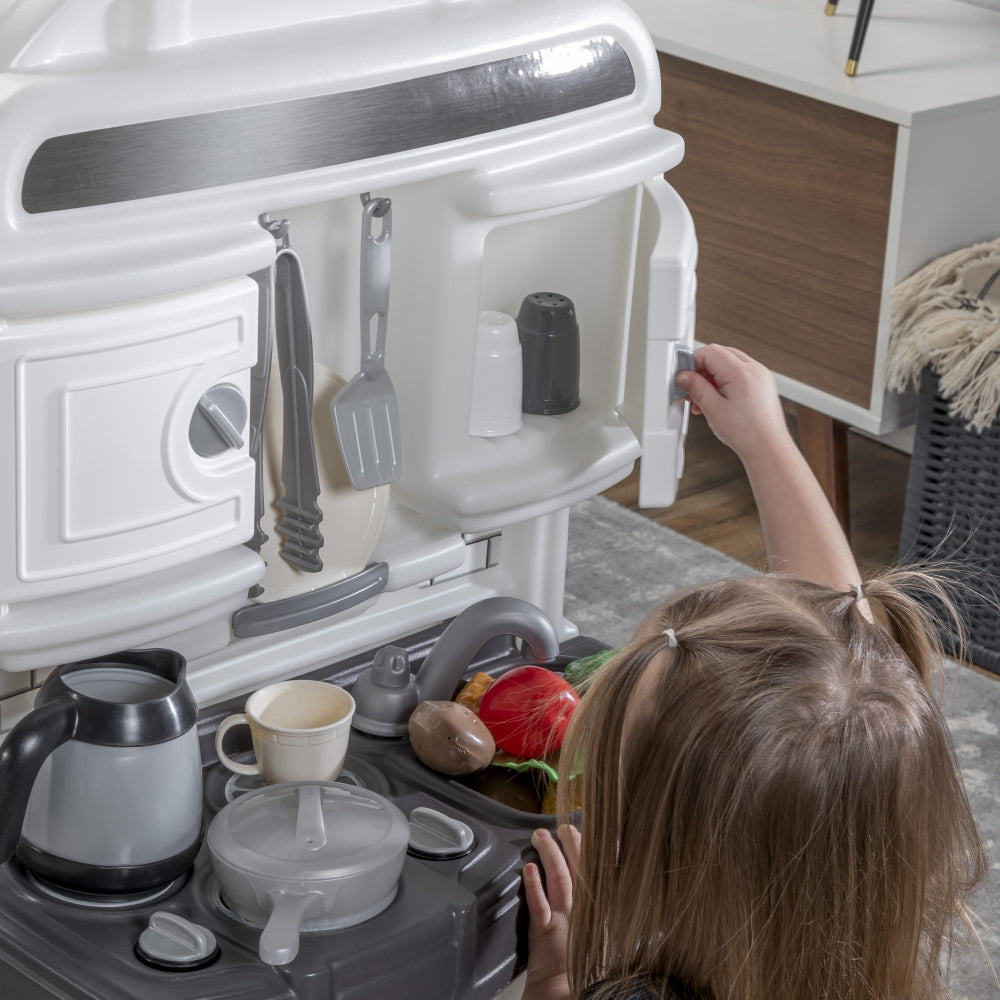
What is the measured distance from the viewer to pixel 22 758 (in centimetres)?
85

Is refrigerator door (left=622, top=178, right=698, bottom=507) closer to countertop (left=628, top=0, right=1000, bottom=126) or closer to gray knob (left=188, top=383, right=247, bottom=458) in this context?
gray knob (left=188, top=383, right=247, bottom=458)

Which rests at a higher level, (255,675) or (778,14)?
(778,14)

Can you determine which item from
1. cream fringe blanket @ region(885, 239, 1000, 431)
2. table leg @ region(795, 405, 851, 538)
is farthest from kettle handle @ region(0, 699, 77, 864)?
table leg @ region(795, 405, 851, 538)

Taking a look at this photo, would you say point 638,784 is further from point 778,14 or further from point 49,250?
point 778,14

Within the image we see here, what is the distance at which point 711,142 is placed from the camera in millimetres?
2275

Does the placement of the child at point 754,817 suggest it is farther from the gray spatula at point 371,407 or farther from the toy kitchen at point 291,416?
the gray spatula at point 371,407

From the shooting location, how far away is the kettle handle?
2.77 feet

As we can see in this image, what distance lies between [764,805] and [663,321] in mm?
356

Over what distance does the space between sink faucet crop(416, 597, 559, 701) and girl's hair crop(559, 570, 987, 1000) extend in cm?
15

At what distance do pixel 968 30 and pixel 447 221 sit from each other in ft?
5.51

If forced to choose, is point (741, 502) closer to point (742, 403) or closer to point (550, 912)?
point (742, 403)

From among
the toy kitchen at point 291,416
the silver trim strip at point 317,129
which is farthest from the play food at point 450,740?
the silver trim strip at point 317,129

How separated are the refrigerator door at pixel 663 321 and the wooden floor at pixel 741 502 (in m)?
1.20

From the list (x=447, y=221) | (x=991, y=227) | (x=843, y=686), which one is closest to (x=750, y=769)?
(x=843, y=686)
